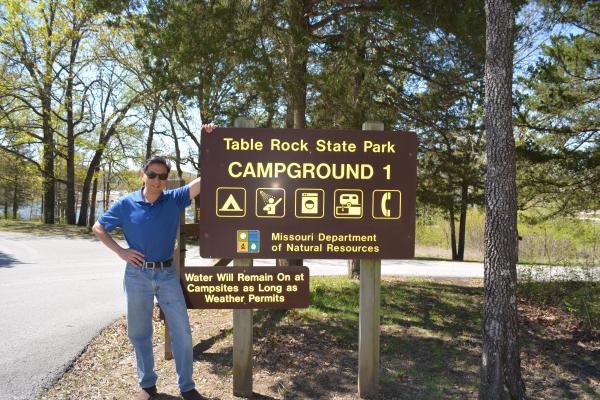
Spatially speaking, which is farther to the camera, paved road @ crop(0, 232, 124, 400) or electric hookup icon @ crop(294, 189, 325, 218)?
paved road @ crop(0, 232, 124, 400)

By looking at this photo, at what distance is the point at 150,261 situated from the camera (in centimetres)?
366

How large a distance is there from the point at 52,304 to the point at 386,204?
5968 mm

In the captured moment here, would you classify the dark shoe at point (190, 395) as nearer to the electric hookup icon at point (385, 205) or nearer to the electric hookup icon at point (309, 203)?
the electric hookup icon at point (309, 203)

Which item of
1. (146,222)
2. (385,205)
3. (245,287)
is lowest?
(245,287)

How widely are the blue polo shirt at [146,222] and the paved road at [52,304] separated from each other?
1.65m

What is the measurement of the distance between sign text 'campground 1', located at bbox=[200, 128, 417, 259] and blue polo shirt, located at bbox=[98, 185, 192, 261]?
1.14 ft

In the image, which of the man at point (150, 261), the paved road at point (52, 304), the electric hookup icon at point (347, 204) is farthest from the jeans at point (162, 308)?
the electric hookup icon at point (347, 204)

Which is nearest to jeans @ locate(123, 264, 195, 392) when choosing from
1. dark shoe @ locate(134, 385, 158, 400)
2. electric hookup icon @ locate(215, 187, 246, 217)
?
dark shoe @ locate(134, 385, 158, 400)

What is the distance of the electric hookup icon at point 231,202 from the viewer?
4.02 m

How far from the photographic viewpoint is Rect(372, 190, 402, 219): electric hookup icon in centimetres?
406

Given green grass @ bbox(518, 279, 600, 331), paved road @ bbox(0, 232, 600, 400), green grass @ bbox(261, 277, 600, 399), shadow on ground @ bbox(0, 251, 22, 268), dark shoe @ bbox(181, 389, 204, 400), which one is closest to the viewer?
dark shoe @ bbox(181, 389, 204, 400)

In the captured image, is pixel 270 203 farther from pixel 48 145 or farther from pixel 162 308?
pixel 48 145

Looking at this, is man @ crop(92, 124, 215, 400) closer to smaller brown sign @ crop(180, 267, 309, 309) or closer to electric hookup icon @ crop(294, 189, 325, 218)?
smaller brown sign @ crop(180, 267, 309, 309)

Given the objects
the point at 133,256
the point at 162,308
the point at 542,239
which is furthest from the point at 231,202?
the point at 542,239
